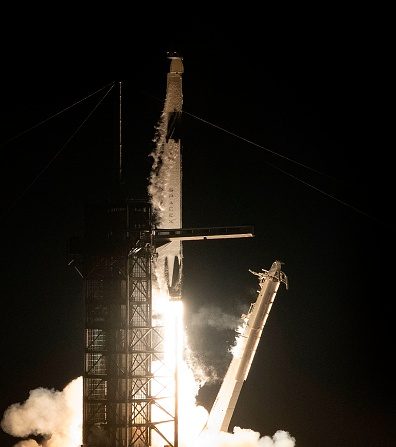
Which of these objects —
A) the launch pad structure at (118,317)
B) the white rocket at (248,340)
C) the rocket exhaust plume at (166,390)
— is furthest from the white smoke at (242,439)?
the launch pad structure at (118,317)

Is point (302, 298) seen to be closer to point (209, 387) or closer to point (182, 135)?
point (209, 387)

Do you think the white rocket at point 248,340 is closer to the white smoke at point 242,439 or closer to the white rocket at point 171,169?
the white smoke at point 242,439

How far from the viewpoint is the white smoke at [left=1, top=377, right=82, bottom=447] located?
3653 centimetres

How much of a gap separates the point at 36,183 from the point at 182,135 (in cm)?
596

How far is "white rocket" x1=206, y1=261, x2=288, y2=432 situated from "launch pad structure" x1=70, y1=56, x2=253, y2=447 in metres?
1.62

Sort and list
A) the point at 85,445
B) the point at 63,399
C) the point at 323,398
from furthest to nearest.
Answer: the point at 323,398, the point at 63,399, the point at 85,445

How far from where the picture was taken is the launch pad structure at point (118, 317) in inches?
1303

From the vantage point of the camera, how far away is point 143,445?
33.8 metres

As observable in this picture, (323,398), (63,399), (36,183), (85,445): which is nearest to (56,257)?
(36,183)

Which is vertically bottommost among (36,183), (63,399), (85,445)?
(85,445)

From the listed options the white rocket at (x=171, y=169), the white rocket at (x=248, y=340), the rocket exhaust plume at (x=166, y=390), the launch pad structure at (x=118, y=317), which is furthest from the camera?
the white rocket at (x=171, y=169)

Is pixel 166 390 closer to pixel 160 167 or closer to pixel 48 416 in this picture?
pixel 48 416

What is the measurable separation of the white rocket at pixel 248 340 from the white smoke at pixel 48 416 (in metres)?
5.54

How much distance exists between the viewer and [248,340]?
3372cm
